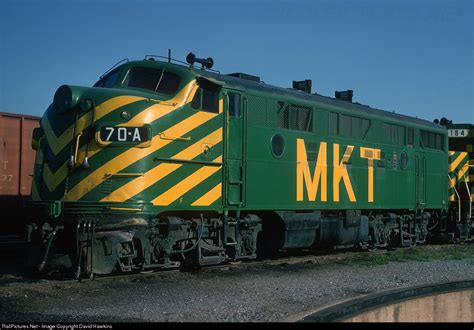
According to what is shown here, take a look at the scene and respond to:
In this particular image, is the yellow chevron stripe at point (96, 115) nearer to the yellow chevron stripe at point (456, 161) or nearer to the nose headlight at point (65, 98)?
the nose headlight at point (65, 98)

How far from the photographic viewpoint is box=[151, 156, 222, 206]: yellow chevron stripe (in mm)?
10375

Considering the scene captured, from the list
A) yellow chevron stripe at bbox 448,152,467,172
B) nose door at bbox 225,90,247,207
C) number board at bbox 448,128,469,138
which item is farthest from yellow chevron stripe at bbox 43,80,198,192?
number board at bbox 448,128,469,138

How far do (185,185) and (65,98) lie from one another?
265 centimetres

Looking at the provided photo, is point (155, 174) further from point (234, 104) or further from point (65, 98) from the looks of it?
point (234, 104)

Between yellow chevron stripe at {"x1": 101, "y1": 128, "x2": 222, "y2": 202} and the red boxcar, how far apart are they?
6517 mm

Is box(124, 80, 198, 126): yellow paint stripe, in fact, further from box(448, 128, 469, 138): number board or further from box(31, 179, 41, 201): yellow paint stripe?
box(448, 128, 469, 138): number board

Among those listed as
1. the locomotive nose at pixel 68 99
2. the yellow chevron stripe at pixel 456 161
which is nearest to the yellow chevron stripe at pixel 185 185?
the locomotive nose at pixel 68 99

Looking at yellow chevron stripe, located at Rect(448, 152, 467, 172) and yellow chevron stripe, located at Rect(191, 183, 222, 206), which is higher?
yellow chevron stripe, located at Rect(448, 152, 467, 172)

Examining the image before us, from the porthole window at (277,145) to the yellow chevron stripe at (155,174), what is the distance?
1.77 metres

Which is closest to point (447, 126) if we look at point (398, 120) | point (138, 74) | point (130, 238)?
point (398, 120)

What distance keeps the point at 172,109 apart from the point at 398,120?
344 inches

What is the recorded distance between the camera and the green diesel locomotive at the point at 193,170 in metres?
9.85

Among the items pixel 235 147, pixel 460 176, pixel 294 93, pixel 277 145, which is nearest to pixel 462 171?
pixel 460 176

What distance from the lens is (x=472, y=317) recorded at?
32.2 feet
